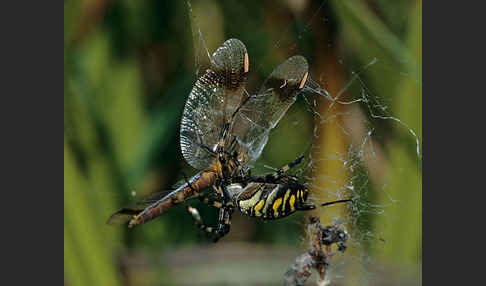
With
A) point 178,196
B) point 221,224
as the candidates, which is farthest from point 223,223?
point 178,196

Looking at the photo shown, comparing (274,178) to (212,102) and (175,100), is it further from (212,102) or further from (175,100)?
(175,100)

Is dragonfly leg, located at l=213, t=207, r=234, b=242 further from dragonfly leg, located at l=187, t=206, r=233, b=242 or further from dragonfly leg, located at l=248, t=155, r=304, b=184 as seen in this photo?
dragonfly leg, located at l=248, t=155, r=304, b=184

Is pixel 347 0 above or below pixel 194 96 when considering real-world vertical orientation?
above

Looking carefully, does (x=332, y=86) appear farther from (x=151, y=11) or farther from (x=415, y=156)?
(x=151, y=11)

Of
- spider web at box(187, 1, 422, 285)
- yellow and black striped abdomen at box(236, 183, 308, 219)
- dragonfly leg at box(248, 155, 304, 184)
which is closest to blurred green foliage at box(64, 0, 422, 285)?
spider web at box(187, 1, 422, 285)

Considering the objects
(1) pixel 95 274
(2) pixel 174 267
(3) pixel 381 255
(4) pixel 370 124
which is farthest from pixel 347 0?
(1) pixel 95 274

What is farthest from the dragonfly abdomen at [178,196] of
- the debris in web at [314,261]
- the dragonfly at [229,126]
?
the debris in web at [314,261]
